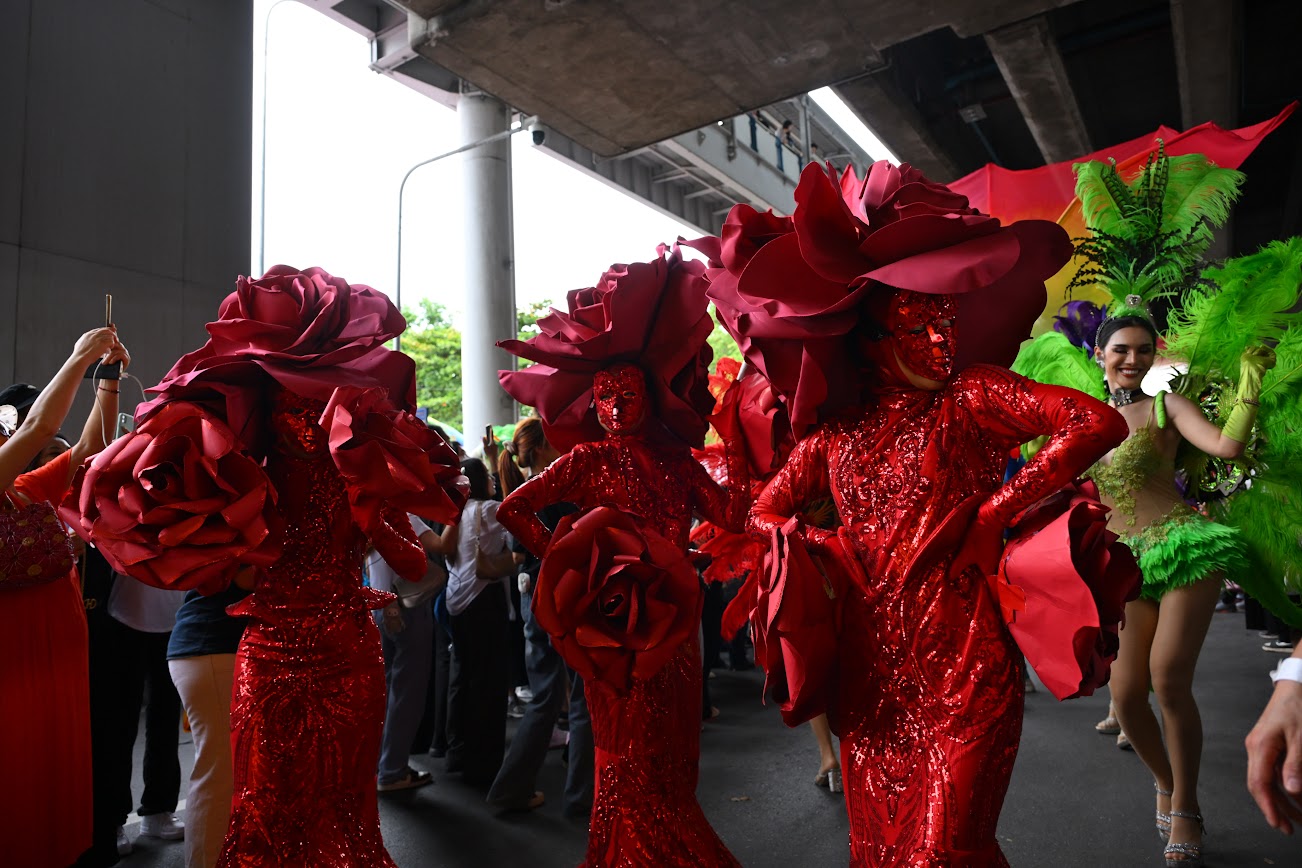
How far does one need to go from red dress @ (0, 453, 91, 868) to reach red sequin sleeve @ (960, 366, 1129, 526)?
288 centimetres

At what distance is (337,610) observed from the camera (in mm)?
2328

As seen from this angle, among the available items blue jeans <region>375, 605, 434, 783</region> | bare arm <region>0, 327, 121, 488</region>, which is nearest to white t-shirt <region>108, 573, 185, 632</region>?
blue jeans <region>375, 605, 434, 783</region>

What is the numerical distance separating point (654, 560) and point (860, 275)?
891 mm

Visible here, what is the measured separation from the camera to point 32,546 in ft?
9.46

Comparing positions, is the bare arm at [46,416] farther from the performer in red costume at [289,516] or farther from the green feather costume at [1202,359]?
the green feather costume at [1202,359]

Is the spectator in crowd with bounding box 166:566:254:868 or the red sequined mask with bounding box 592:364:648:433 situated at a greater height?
the red sequined mask with bounding box 592:364:648:433

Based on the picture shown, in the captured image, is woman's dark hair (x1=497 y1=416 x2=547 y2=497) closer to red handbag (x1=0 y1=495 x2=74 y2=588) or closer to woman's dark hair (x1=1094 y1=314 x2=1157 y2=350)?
red handbag (x1=0 y1=495 x2=74 y2=588)

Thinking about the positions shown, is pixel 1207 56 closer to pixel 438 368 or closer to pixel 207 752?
pixel 207 752

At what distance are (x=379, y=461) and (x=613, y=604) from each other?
0.69 meters

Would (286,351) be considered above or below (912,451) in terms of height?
above

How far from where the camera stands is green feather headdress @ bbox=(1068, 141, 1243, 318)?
11.9 feet

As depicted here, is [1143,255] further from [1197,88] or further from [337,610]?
[1197,88]

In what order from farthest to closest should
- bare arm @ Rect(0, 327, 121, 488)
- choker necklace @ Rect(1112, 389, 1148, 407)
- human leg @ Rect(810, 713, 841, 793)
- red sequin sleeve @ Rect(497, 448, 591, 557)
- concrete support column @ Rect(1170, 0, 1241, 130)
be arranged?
concrete support column @ Rect(1170, 0, 1241, 130), human leg @ Rect(810, 713, 841, 793), choker necklace @ Rect(1112, 389, 1148, 407), red sequin sleeve @ Rect(497, 448, 591, 557), bare arm @ Rect(0, 327, 121, 488)

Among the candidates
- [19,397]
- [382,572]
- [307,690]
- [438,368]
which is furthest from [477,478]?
[438,368]
